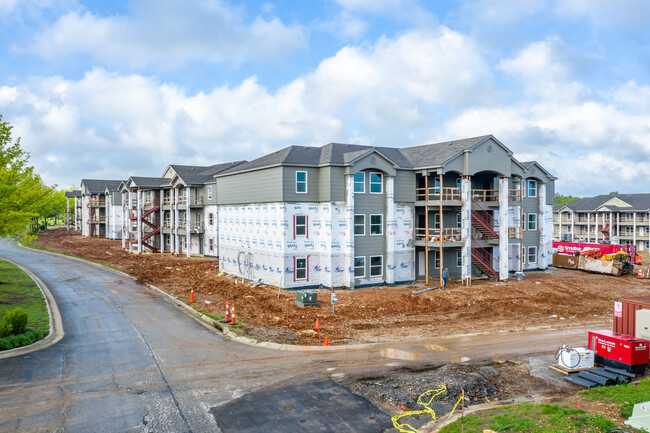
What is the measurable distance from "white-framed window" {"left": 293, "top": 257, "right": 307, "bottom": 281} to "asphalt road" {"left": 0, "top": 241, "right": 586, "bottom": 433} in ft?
29.8

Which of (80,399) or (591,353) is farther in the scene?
(591,353)

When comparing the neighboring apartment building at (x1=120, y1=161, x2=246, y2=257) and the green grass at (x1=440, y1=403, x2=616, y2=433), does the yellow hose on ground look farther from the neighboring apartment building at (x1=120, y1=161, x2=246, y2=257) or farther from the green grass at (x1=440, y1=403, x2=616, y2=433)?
the neighboring apartment building at (x1=120, y1=161, x2=246, y2=257)

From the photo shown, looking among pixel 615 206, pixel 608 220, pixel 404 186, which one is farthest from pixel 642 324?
pixel 608 220

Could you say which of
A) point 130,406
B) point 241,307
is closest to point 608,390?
point 130,406

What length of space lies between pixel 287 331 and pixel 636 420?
561 inches

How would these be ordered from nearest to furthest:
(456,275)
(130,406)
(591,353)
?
(130,406) < (591,353) < (456,275)

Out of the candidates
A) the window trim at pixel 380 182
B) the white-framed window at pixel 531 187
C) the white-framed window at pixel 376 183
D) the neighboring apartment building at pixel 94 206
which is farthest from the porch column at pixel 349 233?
the neighboring apartment building at pixel 94 206

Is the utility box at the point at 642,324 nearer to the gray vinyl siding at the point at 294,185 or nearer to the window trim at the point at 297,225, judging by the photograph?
the window trim at the point at 297,225

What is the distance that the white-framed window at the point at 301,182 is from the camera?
32.4 meters

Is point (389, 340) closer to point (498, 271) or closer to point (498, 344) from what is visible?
point (498, 344)

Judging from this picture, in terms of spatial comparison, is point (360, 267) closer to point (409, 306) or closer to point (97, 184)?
point (409, 306)

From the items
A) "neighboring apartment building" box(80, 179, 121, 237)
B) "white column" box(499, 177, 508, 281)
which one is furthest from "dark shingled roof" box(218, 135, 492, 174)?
"neighboring apartment building" box(80, 179, 121, 237)

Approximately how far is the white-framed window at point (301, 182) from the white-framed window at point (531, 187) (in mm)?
23546

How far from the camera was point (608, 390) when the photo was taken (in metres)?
14.2
